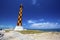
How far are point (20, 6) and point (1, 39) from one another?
30110mm

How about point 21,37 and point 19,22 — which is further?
point 19,22

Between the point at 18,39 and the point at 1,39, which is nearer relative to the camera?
the point at 1,39

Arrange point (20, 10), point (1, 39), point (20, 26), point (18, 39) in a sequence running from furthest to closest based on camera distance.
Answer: point (20, 10) < point (20, 26) < point (18, 39) < point (1, 39)

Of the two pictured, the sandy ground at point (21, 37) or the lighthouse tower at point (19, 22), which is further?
the lighthouse tower at point (19, 22)

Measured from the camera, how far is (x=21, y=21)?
130ft

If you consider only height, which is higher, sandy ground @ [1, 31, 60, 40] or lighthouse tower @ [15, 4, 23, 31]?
lighthouse tower @ [15, 4, 23, 31]

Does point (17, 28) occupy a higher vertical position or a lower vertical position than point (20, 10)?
lower

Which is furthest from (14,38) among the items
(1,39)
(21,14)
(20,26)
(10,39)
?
(21,14)

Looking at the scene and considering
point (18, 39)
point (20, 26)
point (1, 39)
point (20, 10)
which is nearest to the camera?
point (1, 39)

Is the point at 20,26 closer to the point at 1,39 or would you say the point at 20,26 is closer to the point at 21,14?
the point at 21,14

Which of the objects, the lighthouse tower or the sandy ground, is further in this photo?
the lighthouse tower

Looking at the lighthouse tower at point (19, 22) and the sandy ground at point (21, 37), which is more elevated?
the lighthouse tower at point (19, 22)

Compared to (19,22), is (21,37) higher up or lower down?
lower down

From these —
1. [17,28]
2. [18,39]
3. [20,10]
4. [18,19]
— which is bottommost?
[18,39]
